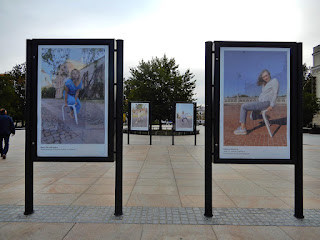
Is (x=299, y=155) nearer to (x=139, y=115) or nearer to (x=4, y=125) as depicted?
(x=4, y=125)

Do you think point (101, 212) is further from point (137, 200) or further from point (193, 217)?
point (193, 217)

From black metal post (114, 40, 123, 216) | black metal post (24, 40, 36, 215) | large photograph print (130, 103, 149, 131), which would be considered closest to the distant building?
large photograph print (130, 103, 149, 131)

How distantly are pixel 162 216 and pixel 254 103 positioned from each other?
2.33 m

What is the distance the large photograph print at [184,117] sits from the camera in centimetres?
1680

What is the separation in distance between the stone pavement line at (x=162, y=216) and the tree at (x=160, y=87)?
22.9 meters

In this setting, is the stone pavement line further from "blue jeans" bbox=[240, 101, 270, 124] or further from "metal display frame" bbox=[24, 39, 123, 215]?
"blue jeans" bbox=[240, 101, 270, 124]

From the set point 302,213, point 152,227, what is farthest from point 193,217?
point 302,213

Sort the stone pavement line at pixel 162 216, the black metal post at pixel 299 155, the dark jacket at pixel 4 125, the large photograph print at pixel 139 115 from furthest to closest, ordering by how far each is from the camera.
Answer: the large photograph print at pixel 139 115
the dark jacket at pixel 4 125
the black metal post at pixel 299 155
the stone pavement line at pixel 162 216

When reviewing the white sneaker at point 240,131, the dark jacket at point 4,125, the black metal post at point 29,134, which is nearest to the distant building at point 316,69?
the white sneaker at point 240,131

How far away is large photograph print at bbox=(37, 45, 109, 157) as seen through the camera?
405 centimetres

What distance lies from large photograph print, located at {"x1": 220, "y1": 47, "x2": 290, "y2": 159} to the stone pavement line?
949mm

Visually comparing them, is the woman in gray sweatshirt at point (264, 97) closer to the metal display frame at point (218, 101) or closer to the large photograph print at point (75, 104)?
the metal display frame at point (218, 101)

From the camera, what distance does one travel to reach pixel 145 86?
2728cm

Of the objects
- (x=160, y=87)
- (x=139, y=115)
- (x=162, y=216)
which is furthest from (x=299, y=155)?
(x=160, y=87)
